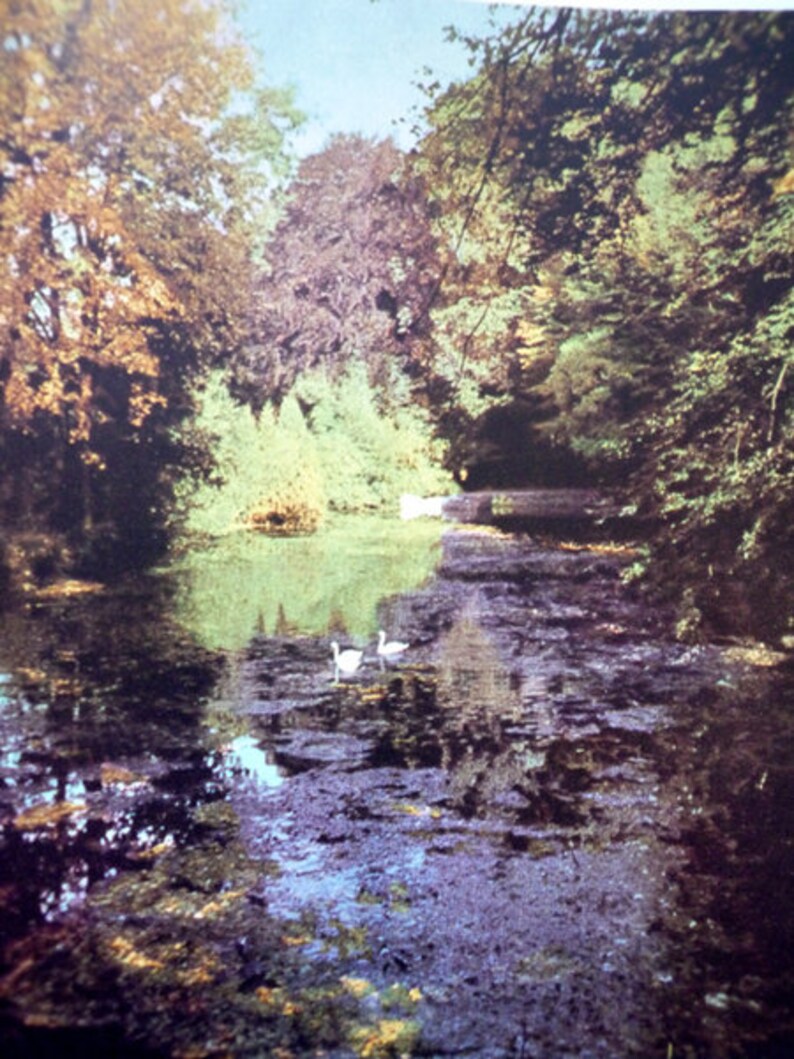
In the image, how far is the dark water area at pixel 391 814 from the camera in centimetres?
158

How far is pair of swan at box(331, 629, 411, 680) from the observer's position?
7.06ft

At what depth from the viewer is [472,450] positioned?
239cm

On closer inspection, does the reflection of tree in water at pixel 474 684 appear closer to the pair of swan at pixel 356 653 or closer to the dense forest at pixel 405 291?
the pair of swan at pixel 356 653

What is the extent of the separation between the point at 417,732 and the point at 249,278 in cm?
126

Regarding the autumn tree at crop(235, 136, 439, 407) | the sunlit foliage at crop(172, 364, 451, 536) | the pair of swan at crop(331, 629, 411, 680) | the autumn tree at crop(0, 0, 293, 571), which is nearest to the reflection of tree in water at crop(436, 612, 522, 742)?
the pair of swan at crop(331, 629, 411, 680)

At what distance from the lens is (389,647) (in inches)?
86.6

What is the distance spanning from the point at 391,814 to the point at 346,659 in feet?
1.40

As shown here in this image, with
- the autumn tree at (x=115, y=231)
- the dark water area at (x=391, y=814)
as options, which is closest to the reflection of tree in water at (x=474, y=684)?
the dark water area at (x=391, y=814)

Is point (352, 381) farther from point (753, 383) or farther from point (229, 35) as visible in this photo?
point (753, 383)

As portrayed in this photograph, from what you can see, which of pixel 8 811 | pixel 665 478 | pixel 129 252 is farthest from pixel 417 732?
pixel 129 252

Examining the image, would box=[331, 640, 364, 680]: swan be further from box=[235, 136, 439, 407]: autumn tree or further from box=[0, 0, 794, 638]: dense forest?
box=[235, 136, 439, 407]: autumn tree

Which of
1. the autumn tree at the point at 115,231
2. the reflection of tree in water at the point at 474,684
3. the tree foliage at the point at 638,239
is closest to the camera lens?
the autumn tree at the point at 115,231

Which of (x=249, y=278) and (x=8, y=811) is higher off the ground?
(x=249, y=278)

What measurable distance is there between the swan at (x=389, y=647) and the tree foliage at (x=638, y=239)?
0.77 m
